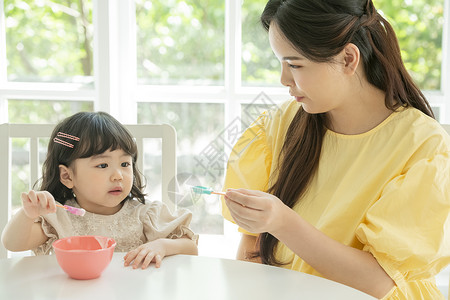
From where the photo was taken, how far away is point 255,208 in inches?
40.8

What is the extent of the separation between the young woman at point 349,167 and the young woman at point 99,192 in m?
0.19

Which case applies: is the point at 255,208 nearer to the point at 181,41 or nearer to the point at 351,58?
the point at 351,58

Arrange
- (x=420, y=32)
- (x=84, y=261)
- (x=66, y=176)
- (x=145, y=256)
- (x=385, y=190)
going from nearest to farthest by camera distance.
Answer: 1. (x=84, y=261)
2. (x=145, y=256)
3. (x=385, y=190)
4. (x=66, y=176)
5. (x=420, y=32)

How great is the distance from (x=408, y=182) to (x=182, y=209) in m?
0.57

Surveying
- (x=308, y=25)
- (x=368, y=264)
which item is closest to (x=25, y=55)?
(x=308, y=25)

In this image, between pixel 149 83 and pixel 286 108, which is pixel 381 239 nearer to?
pixel 286 108

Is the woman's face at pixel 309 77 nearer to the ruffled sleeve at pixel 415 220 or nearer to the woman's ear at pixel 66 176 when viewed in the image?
the ruffled sleeve at pixel 415 220

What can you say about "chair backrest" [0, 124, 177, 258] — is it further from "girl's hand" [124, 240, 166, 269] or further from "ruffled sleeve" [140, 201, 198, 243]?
"girl's hand" [124, 240, 166, 269]

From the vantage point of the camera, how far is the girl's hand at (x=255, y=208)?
1029 mm

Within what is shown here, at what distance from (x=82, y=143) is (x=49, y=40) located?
103cm

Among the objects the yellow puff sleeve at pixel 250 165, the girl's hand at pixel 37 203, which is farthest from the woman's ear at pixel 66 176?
the yellow puff sleeve at pixel 250 165

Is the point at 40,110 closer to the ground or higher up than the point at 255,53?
closer to the ground

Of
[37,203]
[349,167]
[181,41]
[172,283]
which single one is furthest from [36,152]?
[181,41]

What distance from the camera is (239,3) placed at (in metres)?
2.14
